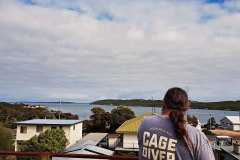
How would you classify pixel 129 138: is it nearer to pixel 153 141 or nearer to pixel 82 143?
pixel 82 143

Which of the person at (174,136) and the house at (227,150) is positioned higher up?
the person at (174,136)

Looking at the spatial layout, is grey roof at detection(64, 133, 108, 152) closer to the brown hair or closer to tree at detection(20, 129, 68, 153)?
tree at detection(20, 129, 68, 153)

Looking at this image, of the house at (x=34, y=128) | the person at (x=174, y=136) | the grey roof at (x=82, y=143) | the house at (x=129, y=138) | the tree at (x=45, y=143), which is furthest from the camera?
the house at (x=34, y=128)

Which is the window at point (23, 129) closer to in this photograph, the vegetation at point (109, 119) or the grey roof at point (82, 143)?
the grey roof at point (82, 143)

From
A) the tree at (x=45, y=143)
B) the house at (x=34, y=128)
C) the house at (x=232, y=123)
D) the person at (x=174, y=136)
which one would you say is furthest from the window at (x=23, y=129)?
the house at (x=232, y=123)

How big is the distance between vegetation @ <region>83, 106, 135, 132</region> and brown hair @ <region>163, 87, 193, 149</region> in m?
35.4

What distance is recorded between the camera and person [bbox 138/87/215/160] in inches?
68.6

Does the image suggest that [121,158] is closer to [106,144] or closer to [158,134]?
[158,134]

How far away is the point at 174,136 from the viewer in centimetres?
177

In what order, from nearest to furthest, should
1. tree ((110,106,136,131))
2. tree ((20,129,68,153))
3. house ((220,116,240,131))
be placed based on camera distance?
tree ((20,129,68,153))
tree ((110,106,136,131))
house ((220,116,240,131))

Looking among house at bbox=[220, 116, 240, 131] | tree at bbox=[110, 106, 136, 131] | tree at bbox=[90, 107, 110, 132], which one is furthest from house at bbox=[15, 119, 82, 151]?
house at bbox=[220, 116, 240, 131]

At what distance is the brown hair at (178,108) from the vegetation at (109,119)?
1393 inches

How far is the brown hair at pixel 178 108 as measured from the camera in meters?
1.74

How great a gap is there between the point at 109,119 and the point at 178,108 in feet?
121
